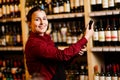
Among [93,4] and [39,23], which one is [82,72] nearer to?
[93,4]

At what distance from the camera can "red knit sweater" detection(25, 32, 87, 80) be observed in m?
1.59

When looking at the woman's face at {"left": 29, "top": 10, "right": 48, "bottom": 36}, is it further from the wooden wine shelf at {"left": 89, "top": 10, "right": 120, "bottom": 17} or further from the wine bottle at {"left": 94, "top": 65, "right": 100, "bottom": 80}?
the wine bottle at {"left": 94, "top": 65, "right": 100, "bottom": 80}

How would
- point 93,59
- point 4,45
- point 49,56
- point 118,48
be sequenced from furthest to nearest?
point 4,45 < point 93,59 < point 118,48 < point 49,56

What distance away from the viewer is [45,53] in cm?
159

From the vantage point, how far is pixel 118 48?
2.39 metres

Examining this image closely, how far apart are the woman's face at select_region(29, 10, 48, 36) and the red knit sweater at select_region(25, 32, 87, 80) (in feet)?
0.12

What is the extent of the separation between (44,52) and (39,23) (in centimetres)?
22

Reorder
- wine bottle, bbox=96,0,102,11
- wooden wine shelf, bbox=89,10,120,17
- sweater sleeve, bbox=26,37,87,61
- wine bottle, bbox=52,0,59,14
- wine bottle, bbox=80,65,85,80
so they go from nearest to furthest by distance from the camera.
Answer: sweater sleeve, bbox=26,37,87,61 → wooden wine shelf, bbox=89,10,120,17 → wine bottle, bbox=96,0,102,11 → wine bottle, bbox=80,65,85,80 → wine bottle, bbox=52,0,59,14

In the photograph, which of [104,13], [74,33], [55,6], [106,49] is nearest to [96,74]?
[106,49]

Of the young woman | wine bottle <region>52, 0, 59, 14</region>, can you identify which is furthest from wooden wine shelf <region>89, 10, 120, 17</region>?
the young woman


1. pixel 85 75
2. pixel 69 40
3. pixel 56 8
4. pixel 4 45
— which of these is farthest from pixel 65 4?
pixel 4 45

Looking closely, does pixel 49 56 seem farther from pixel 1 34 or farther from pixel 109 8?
pixel 1 34

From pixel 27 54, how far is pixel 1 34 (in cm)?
178

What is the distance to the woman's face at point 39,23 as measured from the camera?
1680 millimetres
